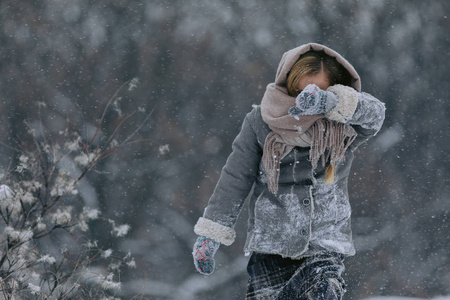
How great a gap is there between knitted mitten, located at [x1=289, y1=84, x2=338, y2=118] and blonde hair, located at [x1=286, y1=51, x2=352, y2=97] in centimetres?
23

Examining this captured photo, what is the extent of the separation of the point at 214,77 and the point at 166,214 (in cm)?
280

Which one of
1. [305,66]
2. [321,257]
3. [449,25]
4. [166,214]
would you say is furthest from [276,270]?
[449,25]

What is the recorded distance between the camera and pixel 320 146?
6.13ft

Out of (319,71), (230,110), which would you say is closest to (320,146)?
(319,71)

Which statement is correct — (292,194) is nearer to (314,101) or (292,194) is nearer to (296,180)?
(296,180)

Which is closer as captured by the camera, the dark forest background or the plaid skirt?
the plaid skirt

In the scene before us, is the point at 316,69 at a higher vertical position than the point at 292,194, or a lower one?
higher

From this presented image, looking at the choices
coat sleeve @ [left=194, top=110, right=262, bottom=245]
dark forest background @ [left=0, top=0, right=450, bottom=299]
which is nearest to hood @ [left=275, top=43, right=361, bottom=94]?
coat sleeve @ [left=194, top=110, right=262, bottom=245]

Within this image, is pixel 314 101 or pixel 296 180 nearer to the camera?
pixel 314 101

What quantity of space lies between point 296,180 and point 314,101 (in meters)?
0.41

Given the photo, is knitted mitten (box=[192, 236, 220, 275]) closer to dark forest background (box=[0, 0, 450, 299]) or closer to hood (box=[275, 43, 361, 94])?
hood (box=[275, 43, 361, 94])

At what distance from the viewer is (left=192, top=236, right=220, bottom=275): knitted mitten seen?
6.51 feet

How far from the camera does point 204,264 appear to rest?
78.0 inches

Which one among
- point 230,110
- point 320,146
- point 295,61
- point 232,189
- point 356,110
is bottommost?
point 230,110
